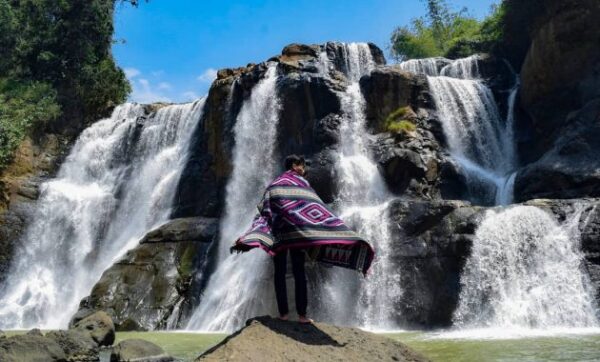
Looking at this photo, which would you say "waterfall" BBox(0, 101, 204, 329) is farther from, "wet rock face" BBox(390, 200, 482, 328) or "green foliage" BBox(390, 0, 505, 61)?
"green foliage" BBox(390, 0, 505, 61)

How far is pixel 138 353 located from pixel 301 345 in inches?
187

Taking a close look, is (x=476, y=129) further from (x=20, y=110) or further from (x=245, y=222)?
(x=20, y=110)

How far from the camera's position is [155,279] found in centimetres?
1706

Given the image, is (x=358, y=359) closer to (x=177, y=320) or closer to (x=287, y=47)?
(x=177, y=320)

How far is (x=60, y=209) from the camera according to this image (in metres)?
22.8

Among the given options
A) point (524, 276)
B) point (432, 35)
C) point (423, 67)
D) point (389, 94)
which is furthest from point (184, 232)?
point (432, 35)

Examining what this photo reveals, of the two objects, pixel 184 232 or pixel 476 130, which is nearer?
pixel 184 232

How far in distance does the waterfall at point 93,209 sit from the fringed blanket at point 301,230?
15094 mm

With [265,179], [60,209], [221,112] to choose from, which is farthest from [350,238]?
[60,209]

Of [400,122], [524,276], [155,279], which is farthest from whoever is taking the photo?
[400,122]

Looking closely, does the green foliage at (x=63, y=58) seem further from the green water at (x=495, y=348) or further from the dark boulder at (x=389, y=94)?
the green water at (x=495, y=348)

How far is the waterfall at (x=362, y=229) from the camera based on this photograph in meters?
13.4

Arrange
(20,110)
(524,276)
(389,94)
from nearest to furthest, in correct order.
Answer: (524,276) → (389,94) → (20,110)

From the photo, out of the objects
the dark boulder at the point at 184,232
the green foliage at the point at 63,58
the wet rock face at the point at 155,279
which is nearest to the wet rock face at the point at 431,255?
the wet rock face at the point at 155,279
